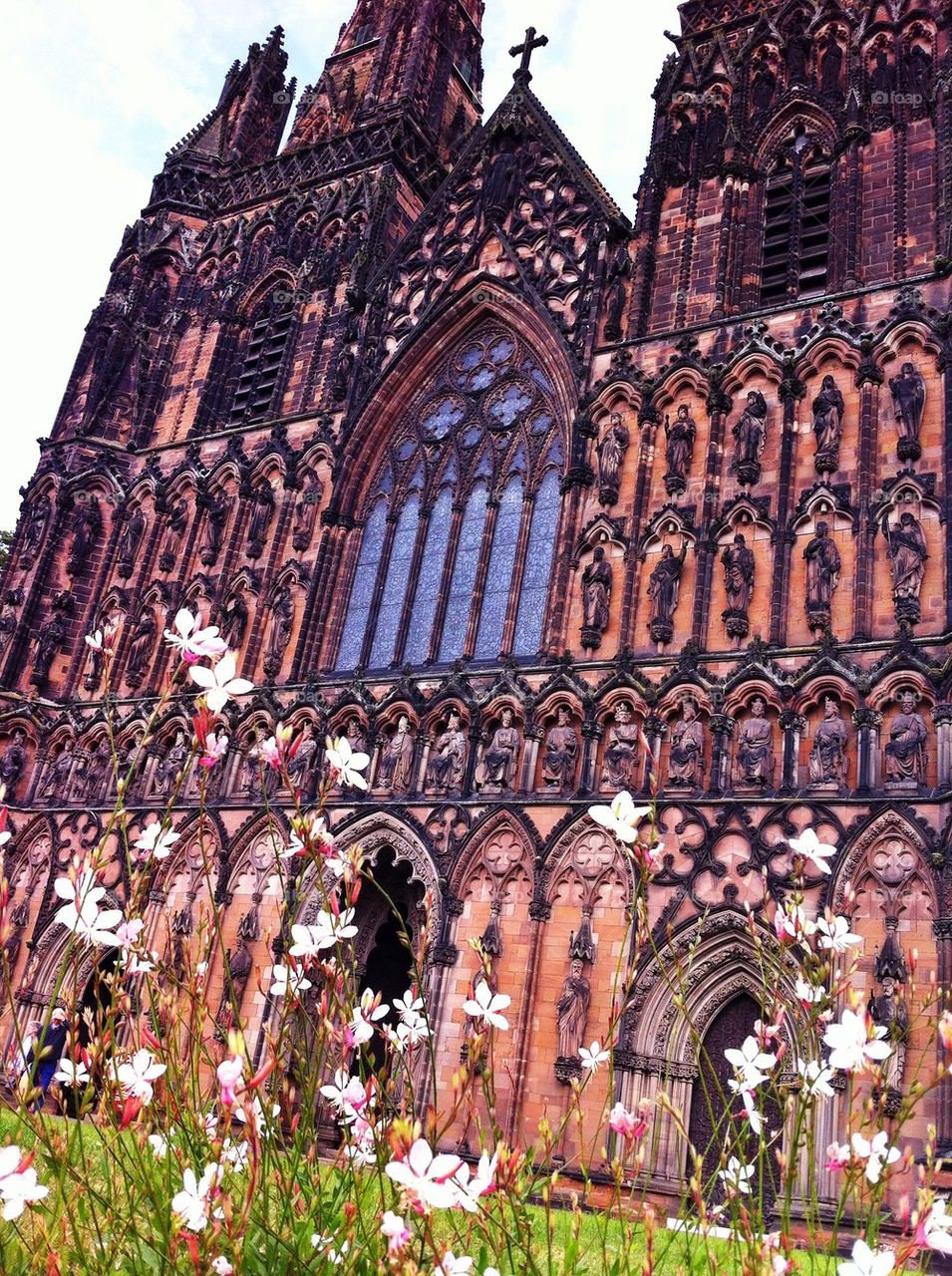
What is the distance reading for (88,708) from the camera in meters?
22.0

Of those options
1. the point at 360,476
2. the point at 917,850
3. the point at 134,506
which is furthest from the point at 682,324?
the point at 134,506

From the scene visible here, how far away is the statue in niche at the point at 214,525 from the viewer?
2192cm

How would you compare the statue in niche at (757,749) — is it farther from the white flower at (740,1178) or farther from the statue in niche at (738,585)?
the white flower at (740,1178)

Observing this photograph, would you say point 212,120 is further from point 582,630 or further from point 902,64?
point 582,630

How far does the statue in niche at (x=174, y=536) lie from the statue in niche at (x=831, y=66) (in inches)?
550

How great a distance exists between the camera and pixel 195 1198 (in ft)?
8.39

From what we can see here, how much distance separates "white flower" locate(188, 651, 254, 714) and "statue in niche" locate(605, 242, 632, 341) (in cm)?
1686

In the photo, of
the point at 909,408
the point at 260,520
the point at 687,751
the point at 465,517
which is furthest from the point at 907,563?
the point at 260,520

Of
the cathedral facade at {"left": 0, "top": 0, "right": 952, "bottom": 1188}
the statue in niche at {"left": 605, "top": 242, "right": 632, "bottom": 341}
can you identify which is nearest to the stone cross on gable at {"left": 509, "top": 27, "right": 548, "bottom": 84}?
the cathedral facade at {"left": 0, "top": 0, "right": 952, "bottom": 1188}

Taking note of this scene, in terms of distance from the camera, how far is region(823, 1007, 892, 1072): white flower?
261 centimetres

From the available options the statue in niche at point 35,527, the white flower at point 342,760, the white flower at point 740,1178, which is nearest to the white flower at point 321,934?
the white flower at point 342,760

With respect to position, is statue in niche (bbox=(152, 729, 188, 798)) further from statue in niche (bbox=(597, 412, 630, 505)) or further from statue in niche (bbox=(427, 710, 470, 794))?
statue in niche (bbox=(597, 412, 630, 505))

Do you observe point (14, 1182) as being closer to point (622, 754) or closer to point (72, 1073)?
point (72, 1073)

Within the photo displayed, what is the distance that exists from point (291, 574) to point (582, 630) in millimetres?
6419
